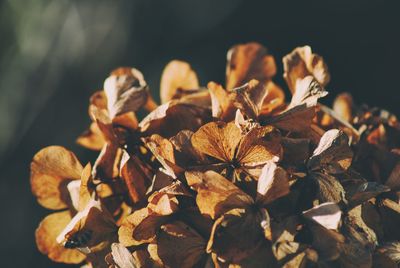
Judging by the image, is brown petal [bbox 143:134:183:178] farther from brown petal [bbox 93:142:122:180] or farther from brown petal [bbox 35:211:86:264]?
brown petal [bbox 35:211:86:264]

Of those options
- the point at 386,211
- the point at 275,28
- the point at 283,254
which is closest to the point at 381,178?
the point at 386,211

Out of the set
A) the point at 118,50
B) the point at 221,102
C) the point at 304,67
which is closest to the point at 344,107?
the point at 304,67

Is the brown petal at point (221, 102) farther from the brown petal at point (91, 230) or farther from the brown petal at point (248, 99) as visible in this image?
the brown petal at point (91, 230)

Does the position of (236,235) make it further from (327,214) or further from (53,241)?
(53,241)

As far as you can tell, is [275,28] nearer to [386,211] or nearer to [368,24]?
[368,24]

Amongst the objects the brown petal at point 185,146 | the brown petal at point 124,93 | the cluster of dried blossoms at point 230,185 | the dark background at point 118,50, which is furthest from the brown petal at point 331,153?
the dark background at point 118,50

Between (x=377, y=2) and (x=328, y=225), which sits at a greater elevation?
(x=328, y=225)

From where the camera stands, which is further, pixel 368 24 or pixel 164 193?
pixel 368 24
